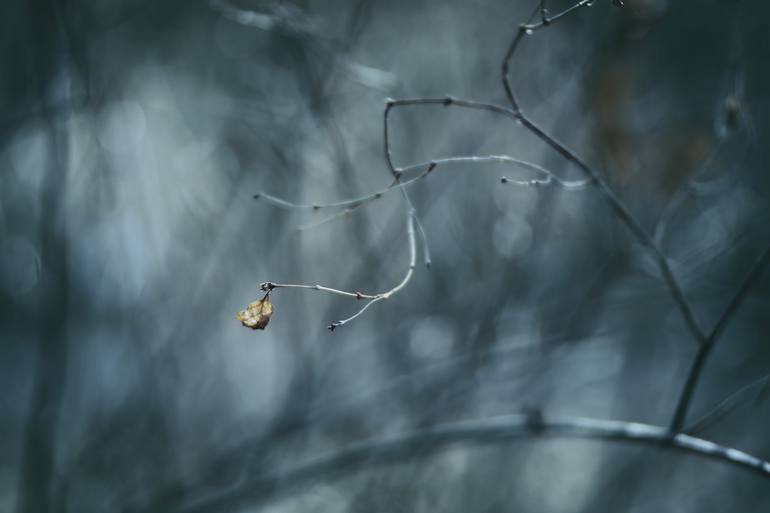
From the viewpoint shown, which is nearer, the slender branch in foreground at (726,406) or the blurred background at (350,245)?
the slender branch in foreground at (726,406)

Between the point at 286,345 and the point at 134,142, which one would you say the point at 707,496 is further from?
the point at 134,142

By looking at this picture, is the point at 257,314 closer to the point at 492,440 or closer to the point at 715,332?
the point at 715,332

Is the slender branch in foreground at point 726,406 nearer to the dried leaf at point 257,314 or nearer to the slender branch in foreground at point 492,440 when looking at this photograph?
the slender branch in foreground at point 492,440

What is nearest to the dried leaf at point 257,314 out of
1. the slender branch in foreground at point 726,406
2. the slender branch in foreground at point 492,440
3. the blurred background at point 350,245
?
the slender branch in foreground at point 492,440

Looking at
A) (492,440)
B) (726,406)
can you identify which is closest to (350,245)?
(492,440)

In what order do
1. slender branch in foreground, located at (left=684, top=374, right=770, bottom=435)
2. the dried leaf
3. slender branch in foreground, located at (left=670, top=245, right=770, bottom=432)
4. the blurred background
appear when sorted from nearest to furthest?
the dried leaf → slender branch in foreground, located at (left=670, top=245, right=770, bottom=432) → slender branch in foreground, located at (left=684, top=374, right=770, bottom=435) → the blurred background

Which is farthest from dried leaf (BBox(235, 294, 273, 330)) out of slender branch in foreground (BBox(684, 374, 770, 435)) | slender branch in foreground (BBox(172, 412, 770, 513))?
slender branch in foreground (BBox(684, 374, 770, 435))

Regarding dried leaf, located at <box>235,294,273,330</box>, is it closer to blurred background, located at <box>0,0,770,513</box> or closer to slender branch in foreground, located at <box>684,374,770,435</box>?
slender branch in foreground, located at <box>684,374,770,435</box>
